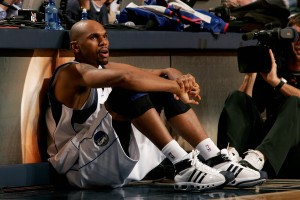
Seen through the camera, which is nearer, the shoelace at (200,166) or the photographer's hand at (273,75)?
Result: the shoelace at (200,166)

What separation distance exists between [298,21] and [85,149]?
6.32ft

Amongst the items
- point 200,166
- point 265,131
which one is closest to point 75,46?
point 200,166

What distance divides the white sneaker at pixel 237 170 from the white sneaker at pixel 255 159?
7.0 inches

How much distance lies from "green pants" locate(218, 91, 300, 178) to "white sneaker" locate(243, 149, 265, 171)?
4 cm

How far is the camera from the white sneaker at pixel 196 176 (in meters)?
4.63

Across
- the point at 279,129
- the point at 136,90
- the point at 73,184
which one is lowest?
the point at 73,184

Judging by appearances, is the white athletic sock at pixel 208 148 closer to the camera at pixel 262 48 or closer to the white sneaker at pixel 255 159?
A: the white sneaker at pixel 255 159

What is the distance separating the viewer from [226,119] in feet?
18.1

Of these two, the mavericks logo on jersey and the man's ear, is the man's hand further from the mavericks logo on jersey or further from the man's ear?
the man's ear

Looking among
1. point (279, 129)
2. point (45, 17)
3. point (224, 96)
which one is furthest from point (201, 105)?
point (45, 17)

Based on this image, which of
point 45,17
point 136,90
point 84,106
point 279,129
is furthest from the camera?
point 45,17

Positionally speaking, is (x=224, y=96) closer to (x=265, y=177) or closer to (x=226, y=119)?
(x=226, y=119)

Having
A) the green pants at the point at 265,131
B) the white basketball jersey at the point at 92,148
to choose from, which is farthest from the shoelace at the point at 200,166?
the green pants at the point at 265,131

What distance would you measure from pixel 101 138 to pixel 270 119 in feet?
4.56
